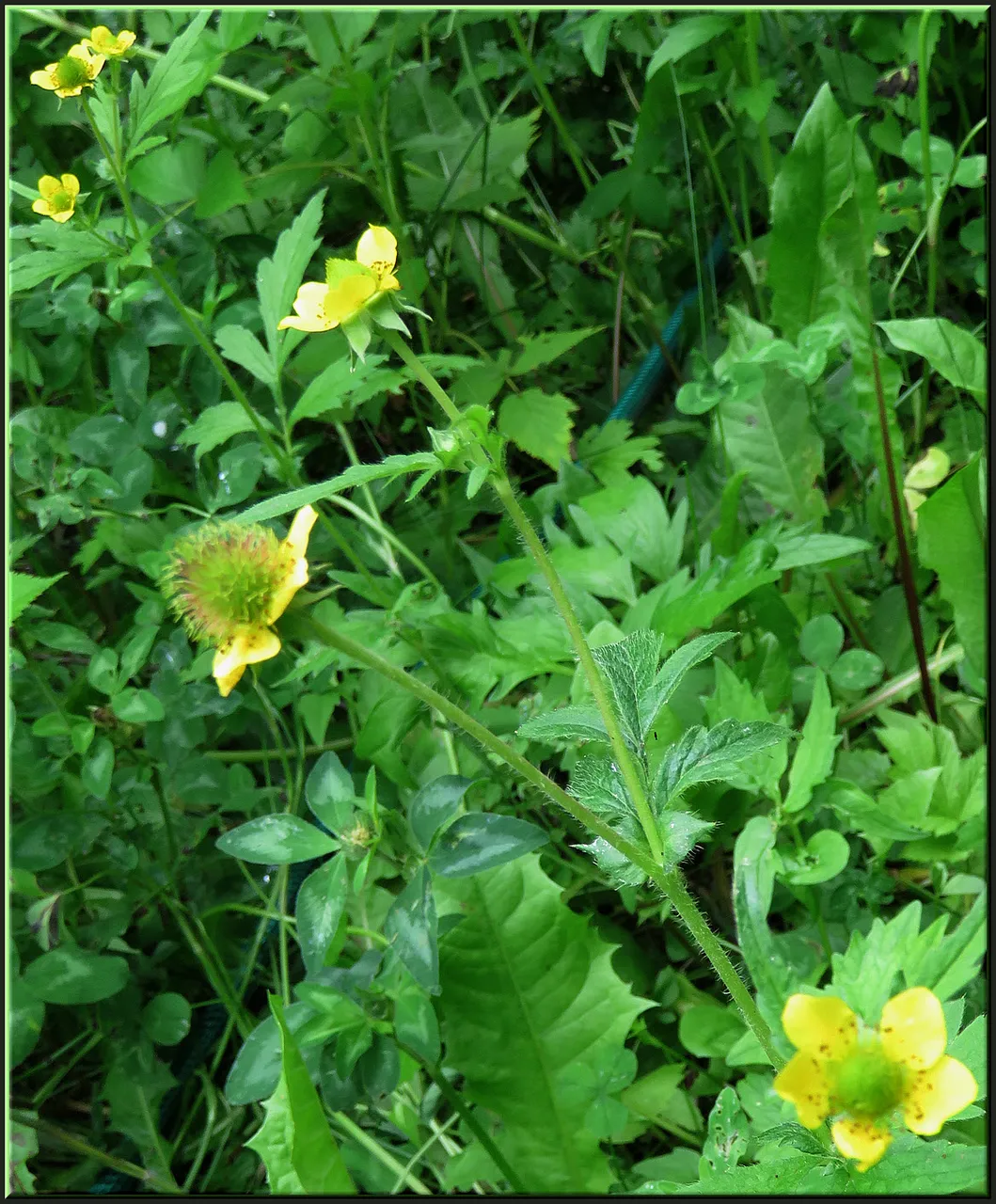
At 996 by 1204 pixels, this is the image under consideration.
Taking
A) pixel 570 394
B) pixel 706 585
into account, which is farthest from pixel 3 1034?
pixel 570 394

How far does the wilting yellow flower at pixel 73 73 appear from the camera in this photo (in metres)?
0.95

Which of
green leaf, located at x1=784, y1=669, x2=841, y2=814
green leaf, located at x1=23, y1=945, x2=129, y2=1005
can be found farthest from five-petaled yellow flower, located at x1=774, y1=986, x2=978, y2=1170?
green leaf, located at x1=23, y1=945, x2=129, y2=1005

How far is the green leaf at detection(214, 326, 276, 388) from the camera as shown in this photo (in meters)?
1.15

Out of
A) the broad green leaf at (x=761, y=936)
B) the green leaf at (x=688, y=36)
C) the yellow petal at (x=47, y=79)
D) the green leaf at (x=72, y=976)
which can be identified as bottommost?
the green leaf at (x=72, y=976)

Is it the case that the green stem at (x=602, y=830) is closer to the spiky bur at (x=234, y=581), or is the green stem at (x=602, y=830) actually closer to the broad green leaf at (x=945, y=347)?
the spiky bur at (x=234, y=581)

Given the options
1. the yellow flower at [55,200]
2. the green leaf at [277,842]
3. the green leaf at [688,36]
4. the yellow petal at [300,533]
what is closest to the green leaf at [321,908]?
the green leaf at [277,842]

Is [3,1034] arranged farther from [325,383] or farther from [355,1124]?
[325,383]

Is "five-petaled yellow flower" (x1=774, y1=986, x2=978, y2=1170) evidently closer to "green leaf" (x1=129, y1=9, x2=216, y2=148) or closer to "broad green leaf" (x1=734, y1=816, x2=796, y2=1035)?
"broad green leaf" (x1=734, y1=816, x2=796, y2=1035)

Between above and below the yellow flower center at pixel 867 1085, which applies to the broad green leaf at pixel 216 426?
above

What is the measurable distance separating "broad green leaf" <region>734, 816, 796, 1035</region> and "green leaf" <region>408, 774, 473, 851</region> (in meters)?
0.25

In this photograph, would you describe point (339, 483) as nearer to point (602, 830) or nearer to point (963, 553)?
point (602, 830)

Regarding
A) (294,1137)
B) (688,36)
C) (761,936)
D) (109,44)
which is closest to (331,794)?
(294,1137)

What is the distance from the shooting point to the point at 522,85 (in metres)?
1.65

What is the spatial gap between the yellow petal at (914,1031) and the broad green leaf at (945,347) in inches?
29.2
